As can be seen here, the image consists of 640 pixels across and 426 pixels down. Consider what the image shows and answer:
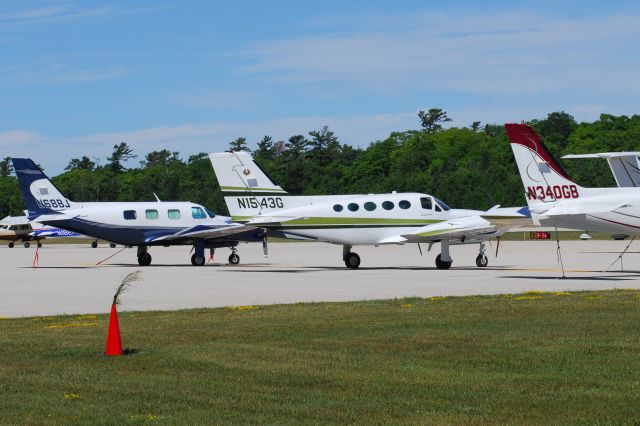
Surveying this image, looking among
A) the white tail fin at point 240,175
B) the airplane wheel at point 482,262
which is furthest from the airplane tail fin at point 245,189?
the airplane wheel at point 482,262

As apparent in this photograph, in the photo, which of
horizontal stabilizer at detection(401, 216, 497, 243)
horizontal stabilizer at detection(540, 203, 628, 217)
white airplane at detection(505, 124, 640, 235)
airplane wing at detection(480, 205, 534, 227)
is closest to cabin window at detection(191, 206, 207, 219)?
horizontal stabilizer at detection(401, 216, 497, 243)

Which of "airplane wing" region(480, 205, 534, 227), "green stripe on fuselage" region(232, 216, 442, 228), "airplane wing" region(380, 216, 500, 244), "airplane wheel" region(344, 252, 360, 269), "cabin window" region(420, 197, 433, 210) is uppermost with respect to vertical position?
"cabin window" region(420, 197, 433, 210)

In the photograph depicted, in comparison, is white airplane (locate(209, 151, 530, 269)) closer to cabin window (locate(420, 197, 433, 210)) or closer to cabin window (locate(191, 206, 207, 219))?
cabin window (locate(420, 197, 433, 210))

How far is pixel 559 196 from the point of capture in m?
31.5

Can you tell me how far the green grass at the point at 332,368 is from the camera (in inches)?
396

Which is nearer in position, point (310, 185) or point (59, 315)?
point (59, 315)

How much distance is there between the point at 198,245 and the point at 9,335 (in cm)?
2654

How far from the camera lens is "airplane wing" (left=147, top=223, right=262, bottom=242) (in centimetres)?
4138

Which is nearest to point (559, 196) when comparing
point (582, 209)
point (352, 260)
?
point (582, 209)

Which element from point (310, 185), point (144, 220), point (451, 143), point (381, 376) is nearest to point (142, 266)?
point (144, 220)

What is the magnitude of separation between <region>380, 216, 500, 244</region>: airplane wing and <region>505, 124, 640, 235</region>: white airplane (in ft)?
15.8

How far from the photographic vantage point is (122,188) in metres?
Result: 169

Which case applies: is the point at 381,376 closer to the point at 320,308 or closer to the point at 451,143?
the point at 320,308

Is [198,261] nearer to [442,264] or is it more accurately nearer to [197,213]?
[197,213]
